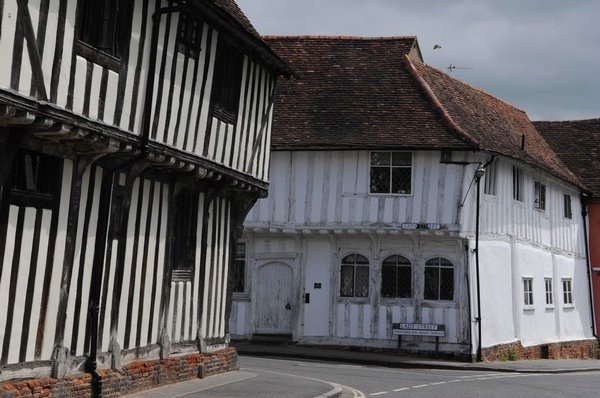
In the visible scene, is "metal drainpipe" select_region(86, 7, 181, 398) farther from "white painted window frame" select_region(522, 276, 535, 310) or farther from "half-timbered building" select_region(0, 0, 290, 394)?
"white painted window frame" select_region(522, 276, 535, 310)

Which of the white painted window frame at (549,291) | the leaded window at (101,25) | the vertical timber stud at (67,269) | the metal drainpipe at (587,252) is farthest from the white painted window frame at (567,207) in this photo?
the vertical timber stud at (67,269)

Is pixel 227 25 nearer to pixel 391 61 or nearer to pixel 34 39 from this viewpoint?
pixel 34 39

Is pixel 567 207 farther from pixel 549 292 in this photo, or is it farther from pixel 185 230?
pixel 185 230

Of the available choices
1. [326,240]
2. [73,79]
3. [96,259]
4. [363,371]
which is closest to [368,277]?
[326,240]

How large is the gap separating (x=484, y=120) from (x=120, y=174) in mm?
17394

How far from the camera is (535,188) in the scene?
27.6 m

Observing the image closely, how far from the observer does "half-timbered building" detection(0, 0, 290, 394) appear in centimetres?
960

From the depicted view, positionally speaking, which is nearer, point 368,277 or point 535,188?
point 368,277

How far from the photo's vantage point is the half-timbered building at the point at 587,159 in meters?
32.2

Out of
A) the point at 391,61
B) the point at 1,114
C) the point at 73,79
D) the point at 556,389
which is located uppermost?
the point at 391,61

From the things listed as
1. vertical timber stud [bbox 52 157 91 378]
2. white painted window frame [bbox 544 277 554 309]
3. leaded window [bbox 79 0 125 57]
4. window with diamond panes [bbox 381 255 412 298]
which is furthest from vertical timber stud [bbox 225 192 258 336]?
Answer: white painted window frame [bbox 544 277 554 309]

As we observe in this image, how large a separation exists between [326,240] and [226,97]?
10016mm

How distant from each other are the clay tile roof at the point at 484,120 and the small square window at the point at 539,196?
0.66 metres

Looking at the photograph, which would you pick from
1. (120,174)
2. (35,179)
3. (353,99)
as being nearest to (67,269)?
(35,179)
